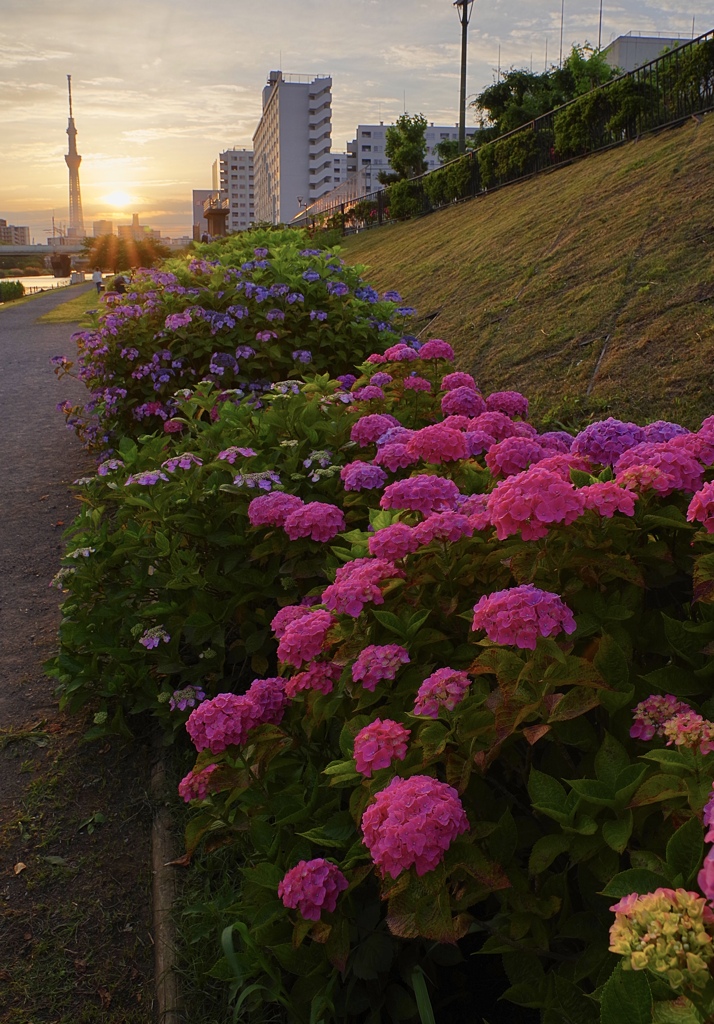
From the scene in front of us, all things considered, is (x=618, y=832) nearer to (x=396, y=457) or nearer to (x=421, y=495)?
(x=421, y=495)

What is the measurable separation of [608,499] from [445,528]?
0.38m

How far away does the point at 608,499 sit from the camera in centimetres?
172

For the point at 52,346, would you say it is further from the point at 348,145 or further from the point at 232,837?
the point at 348,145

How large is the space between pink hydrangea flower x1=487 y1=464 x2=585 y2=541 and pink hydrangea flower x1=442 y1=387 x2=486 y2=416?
183 cm

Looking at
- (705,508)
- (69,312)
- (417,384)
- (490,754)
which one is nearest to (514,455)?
(705,508)

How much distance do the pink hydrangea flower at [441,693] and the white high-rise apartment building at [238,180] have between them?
17336 cm

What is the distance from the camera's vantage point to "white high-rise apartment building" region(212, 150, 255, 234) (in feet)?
545

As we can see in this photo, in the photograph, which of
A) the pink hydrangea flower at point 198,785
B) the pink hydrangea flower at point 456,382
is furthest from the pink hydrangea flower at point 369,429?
the pink hydrangea flower at point 198,785

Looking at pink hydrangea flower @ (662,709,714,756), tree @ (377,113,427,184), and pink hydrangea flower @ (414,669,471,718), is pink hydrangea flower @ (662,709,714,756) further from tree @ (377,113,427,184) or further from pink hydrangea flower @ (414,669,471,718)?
tree @ (377,113,427,184)

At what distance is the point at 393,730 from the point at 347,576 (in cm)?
53

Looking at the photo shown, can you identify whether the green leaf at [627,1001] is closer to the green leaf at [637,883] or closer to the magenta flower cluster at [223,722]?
the green leaf at [637,883]

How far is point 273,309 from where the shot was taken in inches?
232

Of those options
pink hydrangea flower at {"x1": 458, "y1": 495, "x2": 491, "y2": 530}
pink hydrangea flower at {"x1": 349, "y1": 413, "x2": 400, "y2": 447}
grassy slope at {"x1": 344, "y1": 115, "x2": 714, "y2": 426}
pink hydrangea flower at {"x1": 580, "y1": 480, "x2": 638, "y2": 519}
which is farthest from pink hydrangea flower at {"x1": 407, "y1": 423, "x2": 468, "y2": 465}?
grassy slope at {"x1": 344, "y1": 115, "x2": 714, "y2": 426}

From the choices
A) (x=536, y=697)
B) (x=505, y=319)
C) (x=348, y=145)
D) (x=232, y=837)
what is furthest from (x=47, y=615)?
(x=348, y=145)
